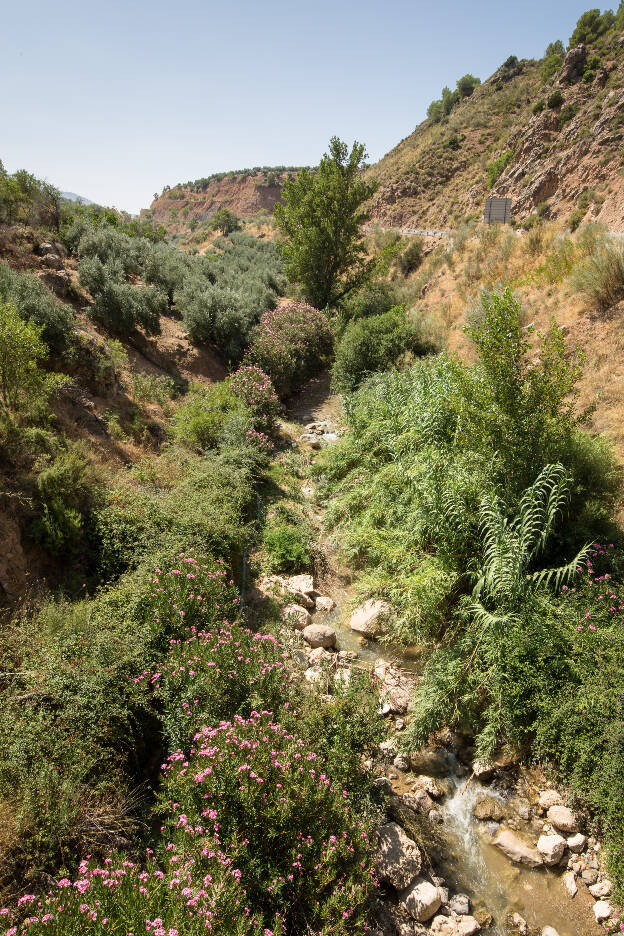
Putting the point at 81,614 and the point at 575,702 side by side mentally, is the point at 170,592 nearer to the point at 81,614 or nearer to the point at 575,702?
the point at 81,614

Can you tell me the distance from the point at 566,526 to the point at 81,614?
580cm

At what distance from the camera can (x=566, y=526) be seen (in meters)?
5.51

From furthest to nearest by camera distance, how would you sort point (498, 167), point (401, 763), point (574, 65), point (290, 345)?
point (498, 167)
point (574, 65)
point (290, 345)
point (401, 763)

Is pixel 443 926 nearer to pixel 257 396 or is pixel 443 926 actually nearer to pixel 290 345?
pixel 257 396

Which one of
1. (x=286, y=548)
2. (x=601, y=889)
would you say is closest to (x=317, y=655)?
(x=286, y=548)

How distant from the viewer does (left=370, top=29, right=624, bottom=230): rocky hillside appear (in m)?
20.1

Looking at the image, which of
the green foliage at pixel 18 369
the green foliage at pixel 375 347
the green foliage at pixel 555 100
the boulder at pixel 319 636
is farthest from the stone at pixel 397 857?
the green foliage at pixel 555 100

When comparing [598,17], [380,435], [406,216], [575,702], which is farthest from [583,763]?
[598,17]

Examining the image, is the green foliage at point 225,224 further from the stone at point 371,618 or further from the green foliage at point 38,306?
the stone at point 371,618

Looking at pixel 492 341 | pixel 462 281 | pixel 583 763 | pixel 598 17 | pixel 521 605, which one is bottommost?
pixel 583 763

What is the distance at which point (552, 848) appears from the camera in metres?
3.66

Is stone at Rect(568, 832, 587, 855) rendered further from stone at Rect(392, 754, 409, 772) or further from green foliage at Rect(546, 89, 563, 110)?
green foliage at Rect(546, 89, 563, 110)

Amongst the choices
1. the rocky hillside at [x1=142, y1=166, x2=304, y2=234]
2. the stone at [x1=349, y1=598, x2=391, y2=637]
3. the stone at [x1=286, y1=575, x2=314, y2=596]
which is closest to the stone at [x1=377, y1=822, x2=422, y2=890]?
the stone at [x1=349, y1=598, x2=391, y2=637]

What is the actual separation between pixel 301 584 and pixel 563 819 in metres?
4.05
